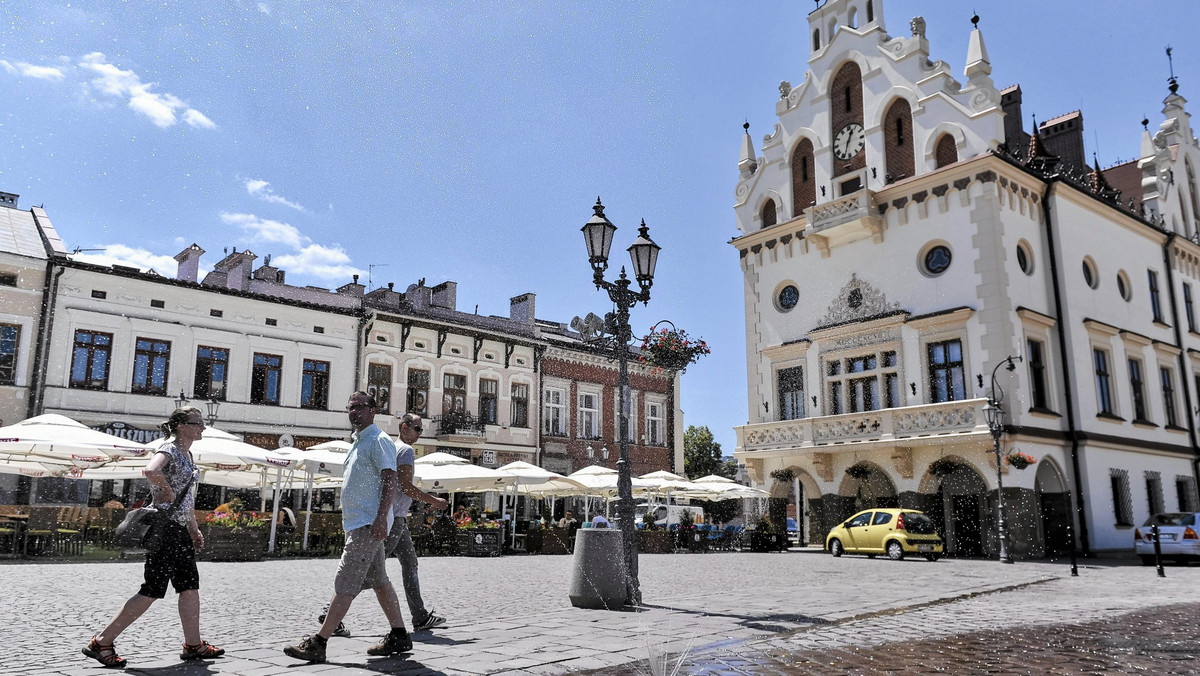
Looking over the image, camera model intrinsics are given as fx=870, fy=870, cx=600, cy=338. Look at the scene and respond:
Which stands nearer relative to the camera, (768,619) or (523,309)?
(768,619)

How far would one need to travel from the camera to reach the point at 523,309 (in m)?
41.3

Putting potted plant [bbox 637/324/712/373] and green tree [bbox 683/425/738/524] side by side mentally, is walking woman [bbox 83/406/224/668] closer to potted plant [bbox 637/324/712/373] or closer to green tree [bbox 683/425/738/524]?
potted plant [bbox 637/324/712/373]

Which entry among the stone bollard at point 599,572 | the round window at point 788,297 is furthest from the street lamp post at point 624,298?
the round window at point 788,297

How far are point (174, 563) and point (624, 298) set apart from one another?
290 inches

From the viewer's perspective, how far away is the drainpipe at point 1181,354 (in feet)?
102

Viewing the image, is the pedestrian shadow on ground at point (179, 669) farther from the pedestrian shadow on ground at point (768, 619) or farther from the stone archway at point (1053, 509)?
the stone archway at point (1053, 509)

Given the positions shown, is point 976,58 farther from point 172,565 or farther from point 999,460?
point 172,565

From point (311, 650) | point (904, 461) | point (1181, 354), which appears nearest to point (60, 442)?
point (311, 650)

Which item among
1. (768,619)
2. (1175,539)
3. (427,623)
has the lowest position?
(768,619)

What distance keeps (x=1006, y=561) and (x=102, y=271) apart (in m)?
28.1

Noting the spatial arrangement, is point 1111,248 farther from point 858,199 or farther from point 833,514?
point 833,514

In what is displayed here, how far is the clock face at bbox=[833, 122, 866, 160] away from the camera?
28.4 meters

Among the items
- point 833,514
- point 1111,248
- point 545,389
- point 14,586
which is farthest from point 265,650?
point 545,389

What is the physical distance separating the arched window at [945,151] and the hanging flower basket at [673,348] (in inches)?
597
